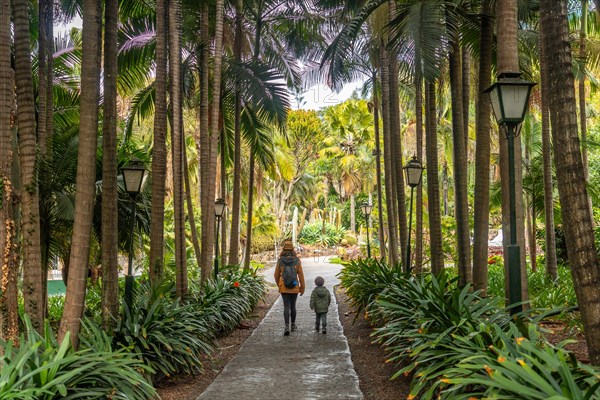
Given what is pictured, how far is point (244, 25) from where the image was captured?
18.2m

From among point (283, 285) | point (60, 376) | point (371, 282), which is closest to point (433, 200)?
point (371, 282)

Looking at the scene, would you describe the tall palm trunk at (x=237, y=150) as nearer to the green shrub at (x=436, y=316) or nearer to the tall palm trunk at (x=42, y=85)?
the tall palm trunk at (x=42, y=85)

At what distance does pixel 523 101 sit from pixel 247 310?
877cm

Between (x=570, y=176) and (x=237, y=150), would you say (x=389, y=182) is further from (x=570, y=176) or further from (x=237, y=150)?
(x=570, y=176)

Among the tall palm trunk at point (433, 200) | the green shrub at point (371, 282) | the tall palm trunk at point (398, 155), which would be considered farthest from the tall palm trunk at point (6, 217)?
the tall palm trunk at point (398, 155)

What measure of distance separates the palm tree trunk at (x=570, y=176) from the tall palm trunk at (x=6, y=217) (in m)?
5.02

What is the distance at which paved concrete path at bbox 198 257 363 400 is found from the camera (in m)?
6.62

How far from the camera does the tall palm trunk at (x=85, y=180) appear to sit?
6191mm

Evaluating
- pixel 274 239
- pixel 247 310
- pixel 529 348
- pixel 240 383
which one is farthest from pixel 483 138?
pixel 274 239

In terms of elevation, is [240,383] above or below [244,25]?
below

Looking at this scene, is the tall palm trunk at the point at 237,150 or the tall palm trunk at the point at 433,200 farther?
the tall palm trunk at the point at 237,150

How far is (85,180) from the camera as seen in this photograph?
6.30 m

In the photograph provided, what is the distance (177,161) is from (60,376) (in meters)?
7.02

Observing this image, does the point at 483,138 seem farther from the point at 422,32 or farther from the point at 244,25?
the point at 244,25
